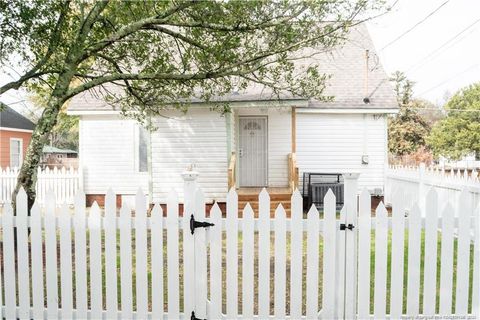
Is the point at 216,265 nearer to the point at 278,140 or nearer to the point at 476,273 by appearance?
the point at 476,273

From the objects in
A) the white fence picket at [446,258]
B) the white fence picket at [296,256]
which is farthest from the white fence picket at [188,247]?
the white fence picket at [446,258]

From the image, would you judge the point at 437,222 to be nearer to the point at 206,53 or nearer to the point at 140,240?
the point at 140,240

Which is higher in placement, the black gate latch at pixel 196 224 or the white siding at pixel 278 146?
the white siding at pixel 278 146

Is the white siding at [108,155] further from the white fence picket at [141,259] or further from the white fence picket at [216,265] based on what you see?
the white fence picket at [216,265]

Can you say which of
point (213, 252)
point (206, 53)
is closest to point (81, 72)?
point (206, 53)

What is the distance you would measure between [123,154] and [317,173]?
6.11m

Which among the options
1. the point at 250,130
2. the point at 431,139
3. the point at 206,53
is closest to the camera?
the point at 206,53

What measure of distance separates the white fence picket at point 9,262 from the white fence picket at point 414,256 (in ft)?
10.9

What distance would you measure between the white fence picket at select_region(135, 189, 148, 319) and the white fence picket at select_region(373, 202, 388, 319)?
1.88 meters

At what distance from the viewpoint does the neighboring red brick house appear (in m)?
17.8

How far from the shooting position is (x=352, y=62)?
526 inches

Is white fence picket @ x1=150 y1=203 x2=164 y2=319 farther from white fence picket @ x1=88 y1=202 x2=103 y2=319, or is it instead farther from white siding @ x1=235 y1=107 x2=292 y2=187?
white siding @ x1=235 y1=107 x2=292 y2=187

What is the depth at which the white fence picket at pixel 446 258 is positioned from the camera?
122 inches

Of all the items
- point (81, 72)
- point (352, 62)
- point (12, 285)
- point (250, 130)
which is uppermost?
point (352, 62)
